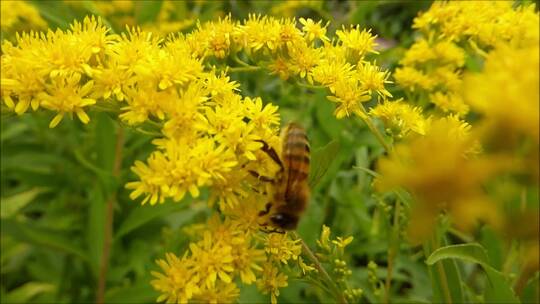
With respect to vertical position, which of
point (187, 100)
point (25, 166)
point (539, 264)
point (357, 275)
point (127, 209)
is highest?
point (25, 166)

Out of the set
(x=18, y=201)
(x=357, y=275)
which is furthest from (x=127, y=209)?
(x=357, y=275)

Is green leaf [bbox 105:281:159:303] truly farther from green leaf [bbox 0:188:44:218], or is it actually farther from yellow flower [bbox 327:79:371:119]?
yellow flower [bbox 327:79:371:119]

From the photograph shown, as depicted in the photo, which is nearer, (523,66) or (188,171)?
(523,66)

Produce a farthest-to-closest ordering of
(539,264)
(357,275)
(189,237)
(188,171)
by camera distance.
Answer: (357,275), (189,237), (188,171), (539,264)

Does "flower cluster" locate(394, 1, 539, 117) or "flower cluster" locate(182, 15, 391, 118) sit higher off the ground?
"flower cluster" locate(394, 1, 539, 117)

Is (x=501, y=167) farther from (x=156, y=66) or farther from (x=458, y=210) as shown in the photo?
(x=156, y=66)

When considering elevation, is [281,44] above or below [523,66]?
above

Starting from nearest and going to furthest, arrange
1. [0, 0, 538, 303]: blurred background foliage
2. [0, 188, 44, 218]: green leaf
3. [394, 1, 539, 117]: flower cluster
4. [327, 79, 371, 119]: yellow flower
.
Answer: [327, 79, 371, 119]: yellow flower, [394, 1, 539, 117]: flower cluster, [0, 0, 538, 303]: blurred background foliage, [0, 188, 44, 218]: green leaf

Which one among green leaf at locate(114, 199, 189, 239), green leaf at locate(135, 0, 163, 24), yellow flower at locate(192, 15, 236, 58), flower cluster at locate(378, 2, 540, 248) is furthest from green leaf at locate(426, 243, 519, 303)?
green leaf at locate(135, 0, 163, 24)
